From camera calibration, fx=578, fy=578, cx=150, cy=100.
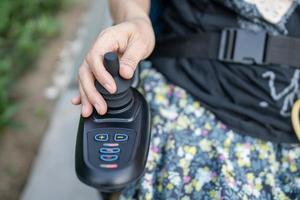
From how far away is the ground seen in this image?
78.5 inches

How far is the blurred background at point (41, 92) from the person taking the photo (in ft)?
5.92

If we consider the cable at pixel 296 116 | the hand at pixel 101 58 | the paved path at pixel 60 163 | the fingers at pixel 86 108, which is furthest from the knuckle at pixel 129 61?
the paved path at pixel 60 163

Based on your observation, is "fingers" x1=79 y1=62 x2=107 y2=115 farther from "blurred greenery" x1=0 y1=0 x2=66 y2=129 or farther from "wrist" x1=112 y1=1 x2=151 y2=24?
"blurred greenery" x1=0 y1=0 x2=66 y2=129

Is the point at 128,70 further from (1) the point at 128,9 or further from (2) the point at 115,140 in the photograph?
(1) the point at 128,9


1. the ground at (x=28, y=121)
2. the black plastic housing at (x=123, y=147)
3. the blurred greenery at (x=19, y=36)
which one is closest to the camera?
the black plastic housing at (x=123, y=147)

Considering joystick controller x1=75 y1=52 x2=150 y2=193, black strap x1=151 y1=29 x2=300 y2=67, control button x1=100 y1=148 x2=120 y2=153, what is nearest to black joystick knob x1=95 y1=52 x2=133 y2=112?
joystick controller x1=75 y1=52 x2=150 y2=193

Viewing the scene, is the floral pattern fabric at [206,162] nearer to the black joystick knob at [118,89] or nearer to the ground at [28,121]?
the black joystick knob at [118,89]

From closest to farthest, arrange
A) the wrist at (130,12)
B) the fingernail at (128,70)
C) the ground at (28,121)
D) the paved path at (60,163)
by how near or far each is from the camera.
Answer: the fingernail at (128,70) → the wrist at (130,12) → the paved path at (60,163) → the ground at (28,121)

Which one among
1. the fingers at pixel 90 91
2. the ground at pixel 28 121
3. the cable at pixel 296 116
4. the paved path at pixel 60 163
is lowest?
the ground at pixel 28 121

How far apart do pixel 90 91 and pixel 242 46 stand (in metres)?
0.41

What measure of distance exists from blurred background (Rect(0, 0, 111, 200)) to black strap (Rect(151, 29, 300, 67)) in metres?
0.51

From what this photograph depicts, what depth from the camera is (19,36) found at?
245cm

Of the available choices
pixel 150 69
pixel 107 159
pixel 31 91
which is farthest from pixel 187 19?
pixel 31 91

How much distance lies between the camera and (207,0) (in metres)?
1.35
